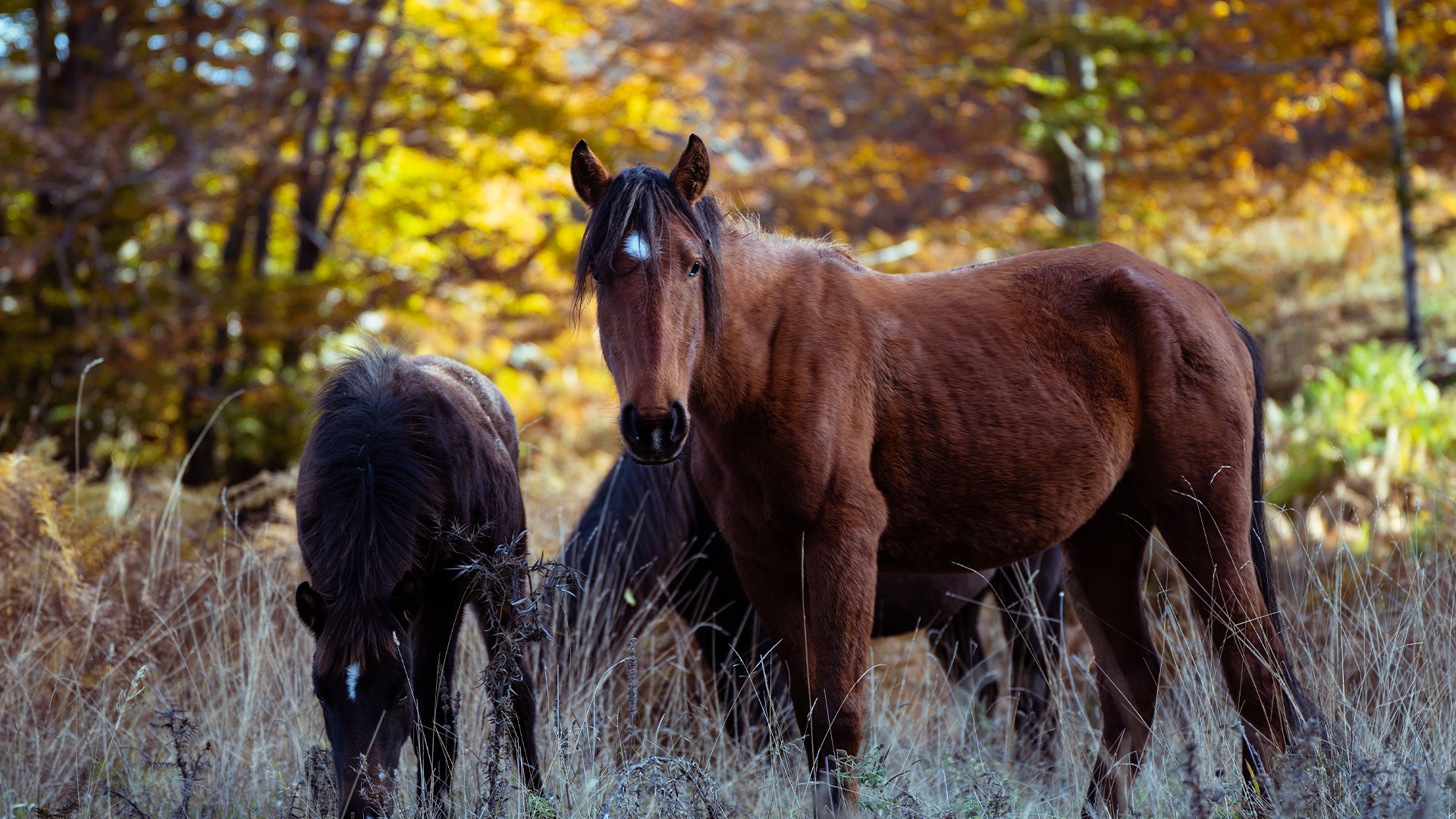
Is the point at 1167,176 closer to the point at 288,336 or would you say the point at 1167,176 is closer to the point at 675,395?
the point at 288,336

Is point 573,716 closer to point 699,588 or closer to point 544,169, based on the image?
point 699,588

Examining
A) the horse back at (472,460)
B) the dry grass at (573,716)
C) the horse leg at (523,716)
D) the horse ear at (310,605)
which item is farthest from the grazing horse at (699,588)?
the horse ear at (310,605)

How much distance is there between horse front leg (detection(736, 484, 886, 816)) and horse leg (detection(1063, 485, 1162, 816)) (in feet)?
3.82

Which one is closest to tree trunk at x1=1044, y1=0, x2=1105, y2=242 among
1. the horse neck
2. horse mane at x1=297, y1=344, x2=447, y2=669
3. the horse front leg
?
the horse neck

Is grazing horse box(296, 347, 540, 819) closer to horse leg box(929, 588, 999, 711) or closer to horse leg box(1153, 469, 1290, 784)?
horse leg box(1153, 469, 1290, 784)

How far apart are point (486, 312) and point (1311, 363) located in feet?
27.6

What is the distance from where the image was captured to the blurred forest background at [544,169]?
8.20 meters

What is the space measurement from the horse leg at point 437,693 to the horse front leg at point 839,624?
1161 millimetres

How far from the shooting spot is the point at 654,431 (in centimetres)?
→ 267

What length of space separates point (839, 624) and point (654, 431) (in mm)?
808

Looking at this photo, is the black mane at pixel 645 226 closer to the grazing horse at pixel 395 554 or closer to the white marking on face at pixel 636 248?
the white marking on face at pixel 636 248

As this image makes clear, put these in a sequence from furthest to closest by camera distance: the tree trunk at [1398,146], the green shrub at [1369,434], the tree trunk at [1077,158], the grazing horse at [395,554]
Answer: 1. the tree trunk at [1077,158]
2. the tree trunk at [1398,146]
3. the green shrub at [1369,434]
4. the grazing horse at [395,554]

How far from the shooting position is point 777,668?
464cm

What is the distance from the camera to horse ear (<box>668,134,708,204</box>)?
9.73 feet
